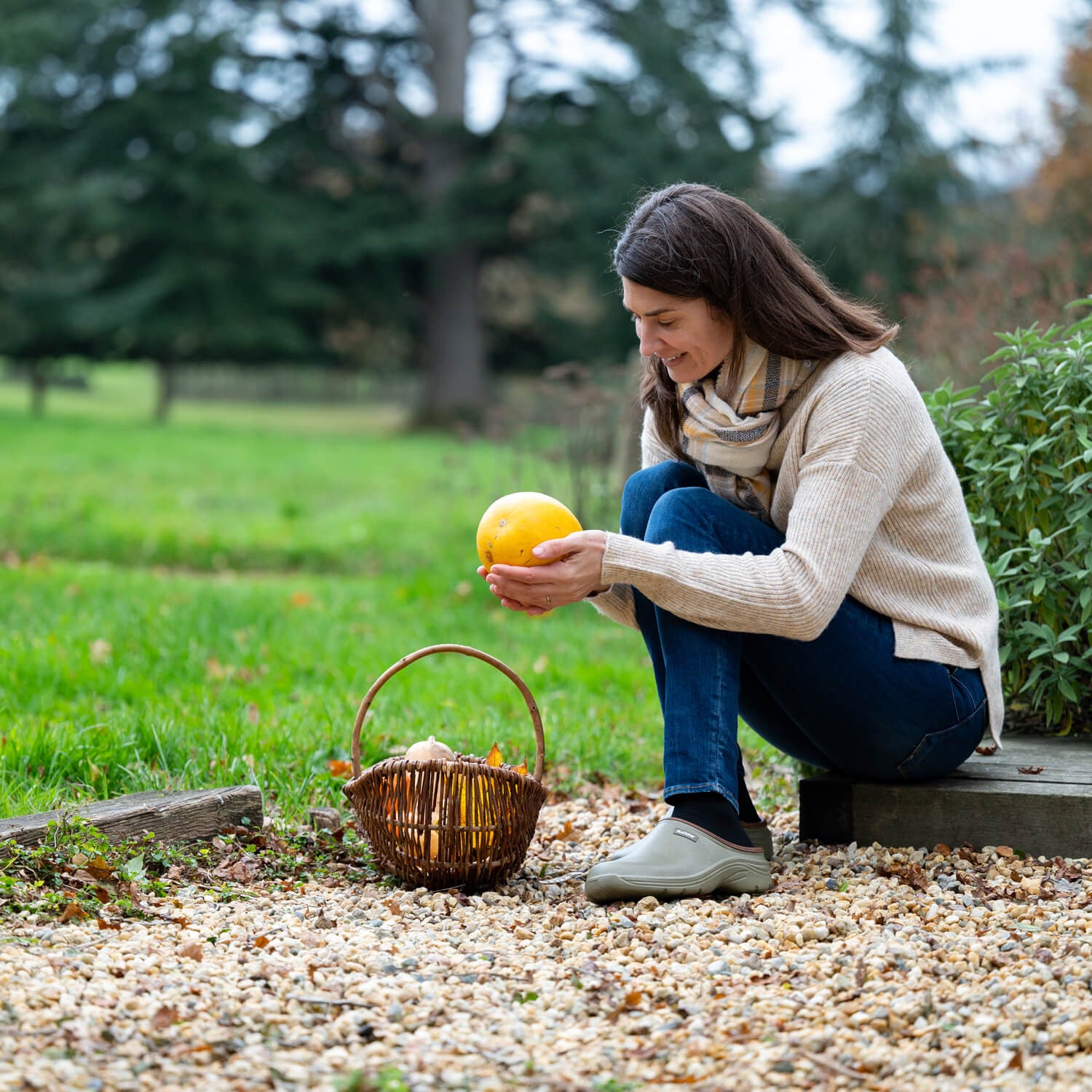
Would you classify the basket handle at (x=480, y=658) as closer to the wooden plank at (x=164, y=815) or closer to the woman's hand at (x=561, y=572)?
the woman's hand at (x=561, y=572)

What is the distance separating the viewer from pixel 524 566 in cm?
252

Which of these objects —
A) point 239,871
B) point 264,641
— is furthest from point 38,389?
point 239,871

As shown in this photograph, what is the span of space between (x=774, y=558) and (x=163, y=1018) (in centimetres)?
131

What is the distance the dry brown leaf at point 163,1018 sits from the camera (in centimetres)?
184

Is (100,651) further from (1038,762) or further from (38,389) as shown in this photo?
(38,389)

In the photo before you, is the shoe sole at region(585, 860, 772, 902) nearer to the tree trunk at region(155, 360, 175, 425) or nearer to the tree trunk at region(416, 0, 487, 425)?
the tree trunk at region(155, 360, 175, 425)

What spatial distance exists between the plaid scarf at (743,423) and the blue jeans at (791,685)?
0.09 m

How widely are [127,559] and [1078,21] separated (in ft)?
42.8

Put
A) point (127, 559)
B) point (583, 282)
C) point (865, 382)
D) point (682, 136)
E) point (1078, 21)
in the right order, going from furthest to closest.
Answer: point (583, 282) < point (682, 136) < point (1078, 21) < point (127, 559) < point (865, 382)

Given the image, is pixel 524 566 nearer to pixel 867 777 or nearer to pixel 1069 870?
pixel 867 777

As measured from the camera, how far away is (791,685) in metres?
2.58

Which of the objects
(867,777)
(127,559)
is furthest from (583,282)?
(867,777)

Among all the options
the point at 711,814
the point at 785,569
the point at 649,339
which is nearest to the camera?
the point at 785,569

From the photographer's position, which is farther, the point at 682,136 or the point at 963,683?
the point at 682,136
